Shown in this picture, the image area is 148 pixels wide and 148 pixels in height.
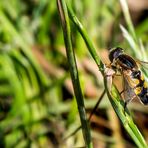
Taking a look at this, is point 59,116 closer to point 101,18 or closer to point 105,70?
point 101,18

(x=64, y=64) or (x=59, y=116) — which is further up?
(x=64, y=64)

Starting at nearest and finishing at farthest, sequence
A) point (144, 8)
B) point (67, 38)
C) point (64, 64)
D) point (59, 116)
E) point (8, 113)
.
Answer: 1. point (67, 38)
2. point (8, 113)
3. point (59, 116)
4. point (64, 64)
5. point (144, 8)

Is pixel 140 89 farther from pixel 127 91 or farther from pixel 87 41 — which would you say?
pixel 87 41

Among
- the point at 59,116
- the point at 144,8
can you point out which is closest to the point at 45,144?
the point at 59,116

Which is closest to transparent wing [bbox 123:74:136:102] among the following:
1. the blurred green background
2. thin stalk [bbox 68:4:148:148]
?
thin stalk [bbox 68:4:148:148]

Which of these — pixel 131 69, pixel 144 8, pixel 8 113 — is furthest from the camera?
pixel 144 8

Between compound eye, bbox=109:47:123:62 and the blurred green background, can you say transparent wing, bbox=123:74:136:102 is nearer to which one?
compound eye, bbox=109:47:123:62

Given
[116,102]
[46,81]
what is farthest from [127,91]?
[46,81]

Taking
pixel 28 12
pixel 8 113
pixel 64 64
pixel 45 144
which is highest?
pixel 28 12

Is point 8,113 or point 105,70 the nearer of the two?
point 105,70
